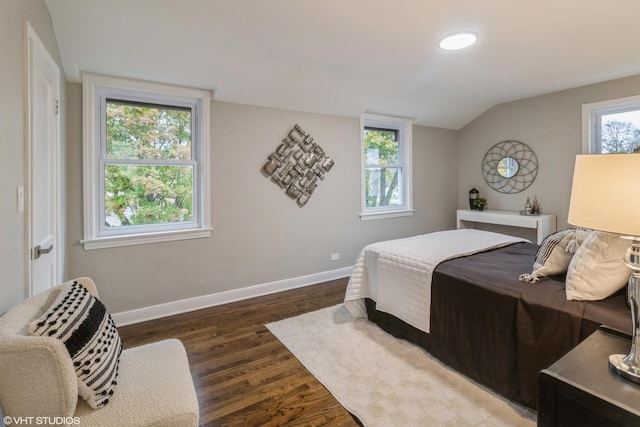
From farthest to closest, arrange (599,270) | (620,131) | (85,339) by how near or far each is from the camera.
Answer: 1. (620,131)
2. (599,270)
3. (85,339)

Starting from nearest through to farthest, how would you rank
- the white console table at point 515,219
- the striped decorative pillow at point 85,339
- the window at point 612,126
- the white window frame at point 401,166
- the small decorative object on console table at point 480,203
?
the striped decorative pillow at point 85,339, the window at point 612,126, the white console table at point 515,219, the white window frame at point 401,166, the small decorative object on console table at point 480,203

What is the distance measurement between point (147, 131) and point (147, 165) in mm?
323

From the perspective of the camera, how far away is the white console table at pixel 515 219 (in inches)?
155

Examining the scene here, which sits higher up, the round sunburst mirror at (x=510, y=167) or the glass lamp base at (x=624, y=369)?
the round sunburst mirror at (x=510, y=167)

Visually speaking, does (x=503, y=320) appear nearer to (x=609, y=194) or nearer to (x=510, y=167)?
(x=609, y=194)

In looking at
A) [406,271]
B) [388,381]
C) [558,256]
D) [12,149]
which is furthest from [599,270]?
[12,149]

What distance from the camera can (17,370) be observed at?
0.92 metres

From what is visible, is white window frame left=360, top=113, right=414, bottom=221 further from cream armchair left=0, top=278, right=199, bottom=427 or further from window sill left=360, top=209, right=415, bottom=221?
cream armchair left=0, top=278, right=199, bottom=427

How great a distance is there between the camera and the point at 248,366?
2170mm

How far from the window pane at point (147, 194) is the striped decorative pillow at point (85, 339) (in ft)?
5.87

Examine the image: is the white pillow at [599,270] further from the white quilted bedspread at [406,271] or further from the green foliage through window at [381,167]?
the green foliage through window at [381,167]

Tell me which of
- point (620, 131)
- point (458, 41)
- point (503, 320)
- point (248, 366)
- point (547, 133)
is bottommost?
point (248, 366)

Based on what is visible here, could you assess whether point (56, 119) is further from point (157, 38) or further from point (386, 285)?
point (386, 285)

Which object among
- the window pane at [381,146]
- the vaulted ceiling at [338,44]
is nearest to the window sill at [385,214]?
the window pane at [381,146]
